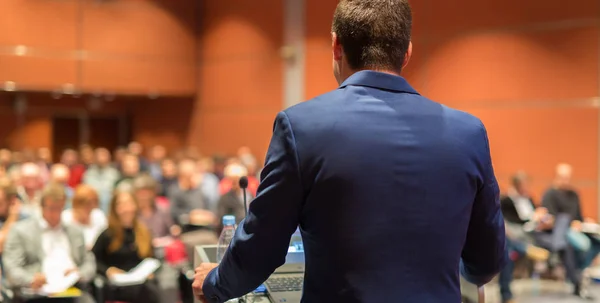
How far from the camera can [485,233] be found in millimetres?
1388

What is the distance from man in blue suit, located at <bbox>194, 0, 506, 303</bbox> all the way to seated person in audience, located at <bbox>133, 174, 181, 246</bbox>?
4.65 metres

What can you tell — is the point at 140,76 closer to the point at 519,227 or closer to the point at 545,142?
the point at 545,142

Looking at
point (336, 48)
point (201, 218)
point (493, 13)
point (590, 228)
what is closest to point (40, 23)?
point (201, 218)

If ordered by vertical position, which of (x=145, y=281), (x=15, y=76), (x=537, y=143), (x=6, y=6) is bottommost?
(x=145, y=281)

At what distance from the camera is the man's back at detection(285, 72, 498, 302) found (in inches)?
48.6

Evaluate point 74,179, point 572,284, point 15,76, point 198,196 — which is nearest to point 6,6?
point 15,76

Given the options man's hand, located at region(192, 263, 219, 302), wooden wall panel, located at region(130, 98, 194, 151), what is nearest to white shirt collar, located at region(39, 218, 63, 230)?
man's hand, located at region(192, 263, 219, 302)

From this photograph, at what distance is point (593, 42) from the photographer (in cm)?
770

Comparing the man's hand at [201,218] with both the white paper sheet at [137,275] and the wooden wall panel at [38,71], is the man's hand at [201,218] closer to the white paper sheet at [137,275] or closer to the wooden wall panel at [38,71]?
the white paper sheet at [137,275]

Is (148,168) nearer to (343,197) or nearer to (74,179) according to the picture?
(74,179)

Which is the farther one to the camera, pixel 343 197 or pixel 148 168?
pixel 148 168

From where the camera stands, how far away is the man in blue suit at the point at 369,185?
1238 millimetres

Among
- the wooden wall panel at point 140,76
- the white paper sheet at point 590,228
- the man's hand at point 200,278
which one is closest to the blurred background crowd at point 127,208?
the man's hand at point 200,278

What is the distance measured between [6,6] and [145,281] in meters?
7.62
